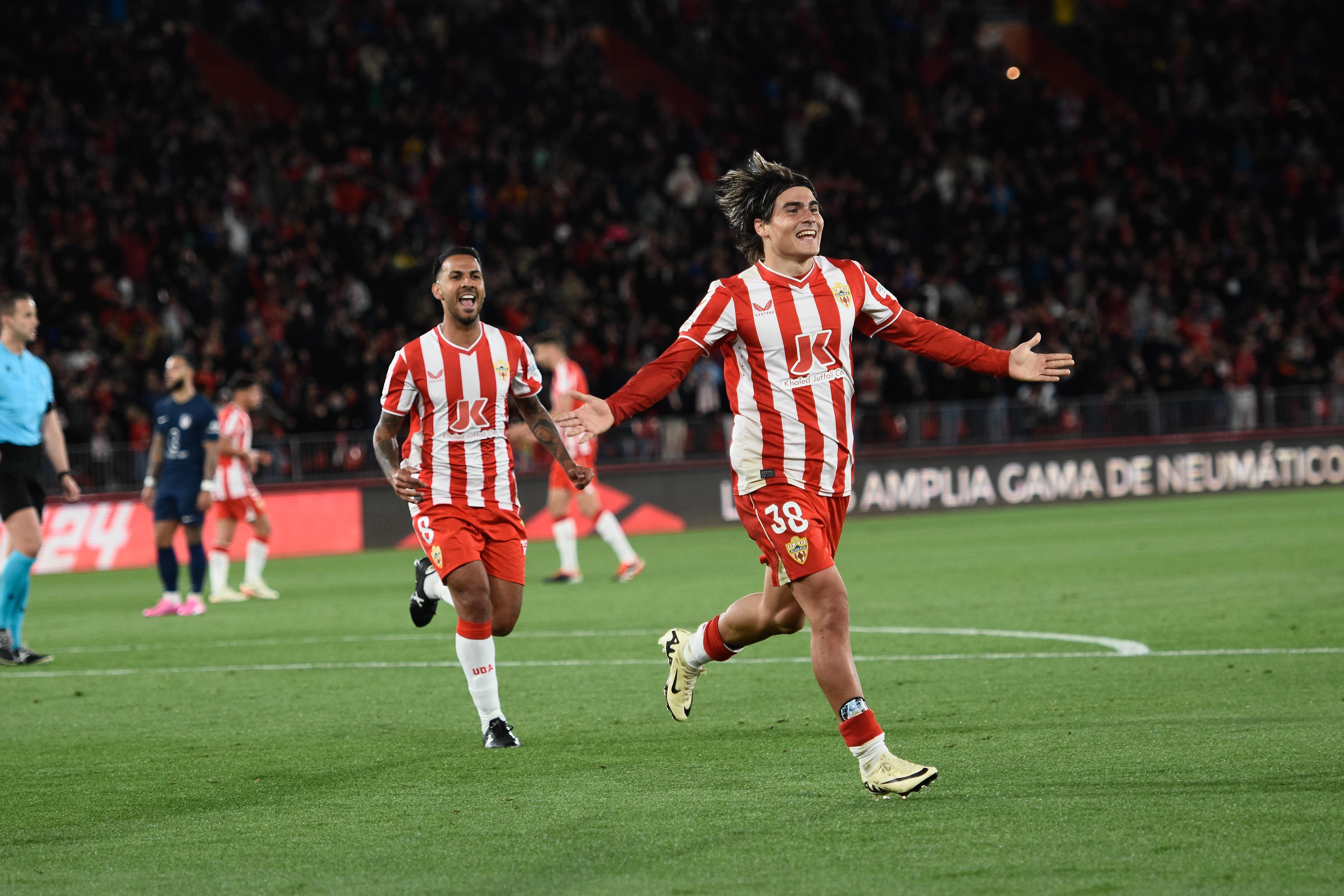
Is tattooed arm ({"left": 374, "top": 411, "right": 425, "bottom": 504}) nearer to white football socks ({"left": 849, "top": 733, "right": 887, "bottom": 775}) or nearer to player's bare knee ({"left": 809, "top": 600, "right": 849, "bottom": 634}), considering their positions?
player's bare knee ({"left": 809, "top": 600, "right": 849, "bottom": 634})

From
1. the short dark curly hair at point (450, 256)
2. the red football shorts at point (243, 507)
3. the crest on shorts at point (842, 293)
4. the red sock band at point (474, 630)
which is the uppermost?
the short dark curly hair at point (450, 256)

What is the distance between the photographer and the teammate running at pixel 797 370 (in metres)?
5.77

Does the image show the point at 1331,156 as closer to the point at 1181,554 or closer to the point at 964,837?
the point at 1181,554

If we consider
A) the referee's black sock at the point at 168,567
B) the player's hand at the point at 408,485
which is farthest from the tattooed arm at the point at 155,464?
the player's hand at the point at 408,485

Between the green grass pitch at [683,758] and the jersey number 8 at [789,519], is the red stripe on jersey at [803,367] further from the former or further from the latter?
the green grass pitch at [683,758]

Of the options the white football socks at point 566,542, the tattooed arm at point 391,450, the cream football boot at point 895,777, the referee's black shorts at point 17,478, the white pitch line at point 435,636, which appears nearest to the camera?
the cream football boot at point 895,777

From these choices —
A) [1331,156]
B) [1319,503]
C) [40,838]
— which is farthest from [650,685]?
[1331,156]

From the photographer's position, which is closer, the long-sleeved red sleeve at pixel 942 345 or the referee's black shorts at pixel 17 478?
the long-sleeved red sleeve at pixel 942 345

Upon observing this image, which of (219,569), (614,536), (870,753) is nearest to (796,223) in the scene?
(870,753)

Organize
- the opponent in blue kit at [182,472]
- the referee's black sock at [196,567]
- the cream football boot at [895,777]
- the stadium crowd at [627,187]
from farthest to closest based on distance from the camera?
1. the stadium crowd at [627,187]
2. the referee's black sock at [196,567]
3. the opponent in blue kit at [182,472]
4. the cream football boot at [895,777]

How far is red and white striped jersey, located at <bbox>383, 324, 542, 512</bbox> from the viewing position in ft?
23.8

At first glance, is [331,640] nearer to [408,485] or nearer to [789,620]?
[408,485]

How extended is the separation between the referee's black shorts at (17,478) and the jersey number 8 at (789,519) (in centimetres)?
617

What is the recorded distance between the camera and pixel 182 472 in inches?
547
